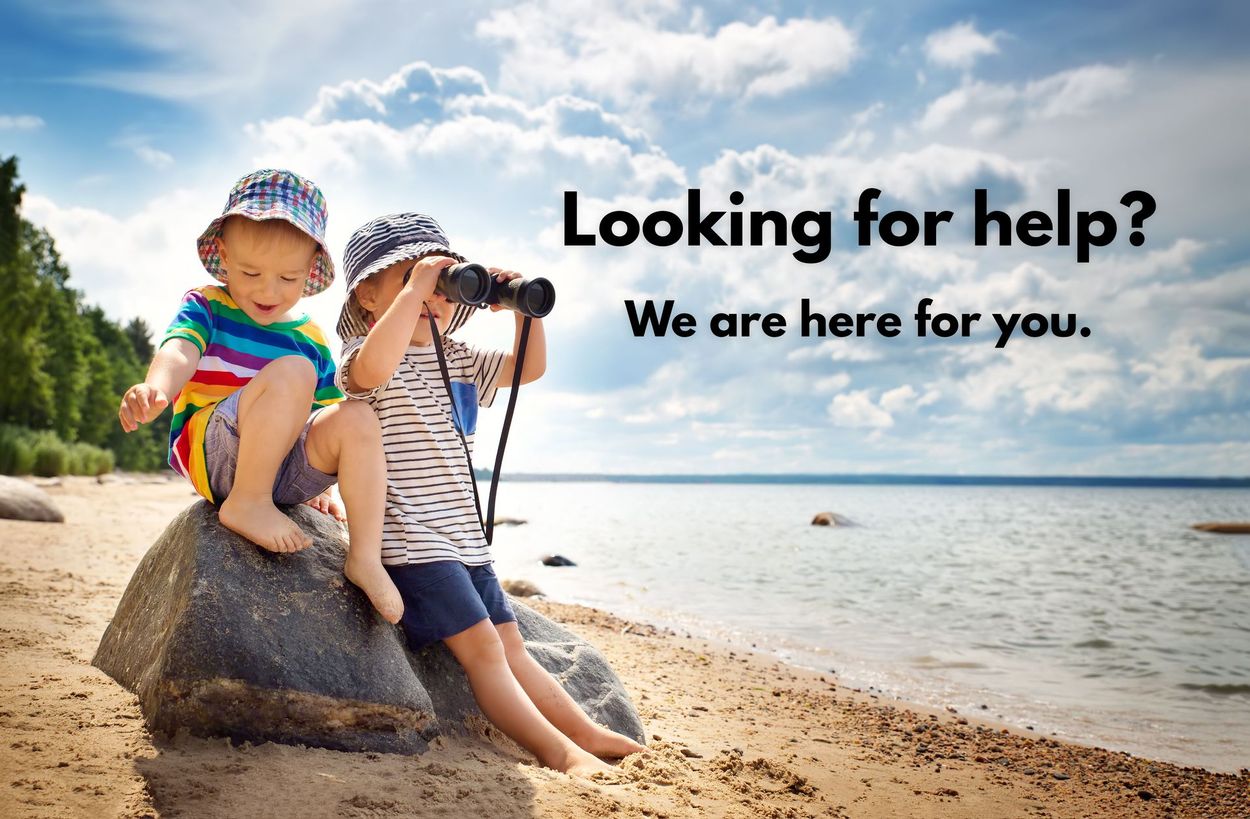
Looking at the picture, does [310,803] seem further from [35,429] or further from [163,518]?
[35,429]

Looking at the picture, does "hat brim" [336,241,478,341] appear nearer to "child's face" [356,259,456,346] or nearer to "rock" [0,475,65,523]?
"child's face" [356,259,456,346]

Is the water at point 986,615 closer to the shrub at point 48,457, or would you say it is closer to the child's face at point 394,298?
the child's face at point 394,298

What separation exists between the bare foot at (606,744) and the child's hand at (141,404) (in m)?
1.94

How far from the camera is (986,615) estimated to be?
10203 mm

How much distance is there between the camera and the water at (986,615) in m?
6.54

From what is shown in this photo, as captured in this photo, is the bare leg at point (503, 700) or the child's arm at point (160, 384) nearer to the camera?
the child's arm at point (160, 384)

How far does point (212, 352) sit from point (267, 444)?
1.91 ft

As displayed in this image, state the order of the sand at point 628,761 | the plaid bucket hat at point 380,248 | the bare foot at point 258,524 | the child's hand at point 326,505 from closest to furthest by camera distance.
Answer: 1. the sand at point 628,761
2. the bare foot at point 258,524
3. the plaid bucket hat at point 380,248
4. the child's hand at point 326,505

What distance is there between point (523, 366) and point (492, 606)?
971 mm

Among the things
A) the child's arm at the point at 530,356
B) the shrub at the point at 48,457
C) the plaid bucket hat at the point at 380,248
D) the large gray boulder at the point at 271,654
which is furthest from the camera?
the shrub at the point at 48,457

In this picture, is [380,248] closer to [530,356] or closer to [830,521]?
[530,356]

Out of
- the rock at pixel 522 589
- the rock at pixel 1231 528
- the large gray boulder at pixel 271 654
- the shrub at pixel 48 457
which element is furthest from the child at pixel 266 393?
the rock at pixel 1231 528

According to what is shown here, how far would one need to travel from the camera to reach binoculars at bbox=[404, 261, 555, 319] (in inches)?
119

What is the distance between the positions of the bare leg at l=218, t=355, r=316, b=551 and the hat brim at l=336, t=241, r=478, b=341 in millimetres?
382
